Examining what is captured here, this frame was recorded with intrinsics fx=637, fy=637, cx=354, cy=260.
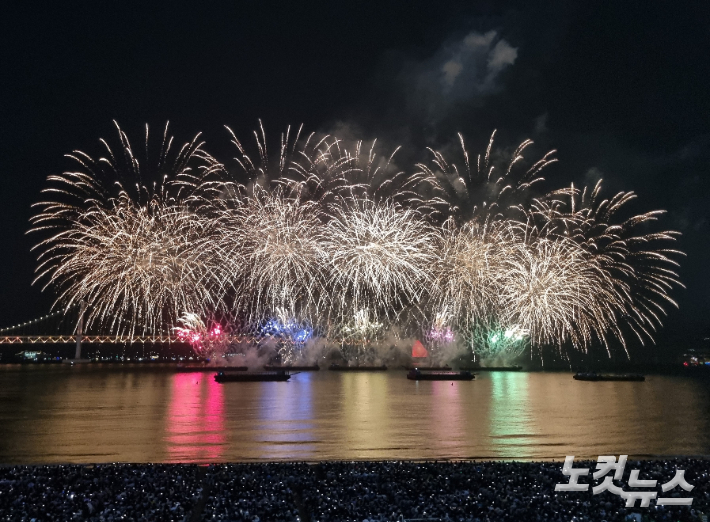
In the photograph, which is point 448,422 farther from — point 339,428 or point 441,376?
point 441,376

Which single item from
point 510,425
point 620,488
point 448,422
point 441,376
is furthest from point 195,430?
point 441,376

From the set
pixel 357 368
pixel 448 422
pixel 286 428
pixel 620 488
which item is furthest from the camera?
pixel 357 368

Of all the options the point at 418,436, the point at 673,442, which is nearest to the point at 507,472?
the point at 418,436

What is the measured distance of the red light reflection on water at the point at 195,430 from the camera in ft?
67.4

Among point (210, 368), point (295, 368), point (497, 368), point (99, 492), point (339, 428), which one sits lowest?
point (339, 428)

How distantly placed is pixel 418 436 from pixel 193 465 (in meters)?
11.5

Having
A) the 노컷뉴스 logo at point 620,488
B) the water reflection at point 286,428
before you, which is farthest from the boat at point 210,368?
the 노컷뉴스 logo at point 620,488

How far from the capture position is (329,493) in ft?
44.3

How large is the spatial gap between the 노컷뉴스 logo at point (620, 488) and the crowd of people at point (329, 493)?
147 millimetres

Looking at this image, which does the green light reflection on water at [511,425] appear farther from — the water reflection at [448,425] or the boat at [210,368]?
the boat at [210,368]

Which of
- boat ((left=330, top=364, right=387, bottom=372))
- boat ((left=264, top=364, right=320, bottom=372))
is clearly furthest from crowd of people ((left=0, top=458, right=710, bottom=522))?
boat ((left=330, top=364, right=387, bottom=372))

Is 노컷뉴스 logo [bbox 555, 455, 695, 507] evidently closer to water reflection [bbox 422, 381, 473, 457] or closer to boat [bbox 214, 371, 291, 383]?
water reflection [bbox 422, 381, 473, 457]

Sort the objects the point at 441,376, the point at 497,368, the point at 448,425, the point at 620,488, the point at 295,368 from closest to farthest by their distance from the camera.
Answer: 1. the point at 620,488
2. the point at 448,425
3. the point at 441,376
4. the point at 295,368
5. the point at 497,368

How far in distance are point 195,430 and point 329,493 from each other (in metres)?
15.3
